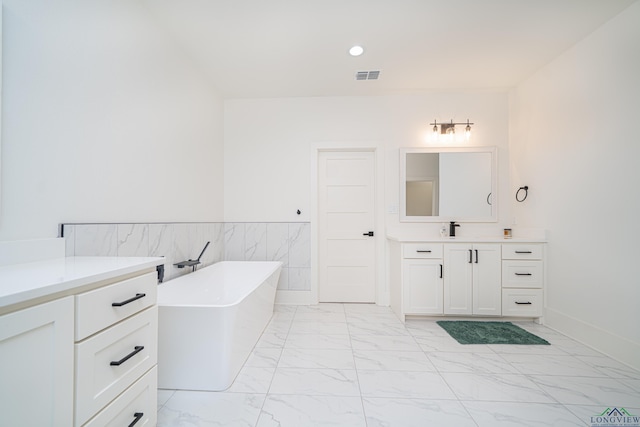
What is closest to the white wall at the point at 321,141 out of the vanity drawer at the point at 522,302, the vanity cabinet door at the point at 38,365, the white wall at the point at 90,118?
the vanity drawer at the point at 522,302

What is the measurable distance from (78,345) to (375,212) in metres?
2.94

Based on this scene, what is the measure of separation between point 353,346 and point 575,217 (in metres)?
2.29

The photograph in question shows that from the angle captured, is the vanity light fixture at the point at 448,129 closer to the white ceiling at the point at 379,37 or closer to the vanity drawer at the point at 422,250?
the white ceiling at the point at 379,37

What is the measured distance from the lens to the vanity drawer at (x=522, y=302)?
265 cm

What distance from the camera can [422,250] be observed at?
2711 mm

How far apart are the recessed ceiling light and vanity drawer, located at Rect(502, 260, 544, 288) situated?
2.51 meters

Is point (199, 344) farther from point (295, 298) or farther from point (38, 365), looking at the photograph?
point (295, 298)

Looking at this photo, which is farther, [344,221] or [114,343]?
[344,221]

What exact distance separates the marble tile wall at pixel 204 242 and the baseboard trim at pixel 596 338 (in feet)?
8.35

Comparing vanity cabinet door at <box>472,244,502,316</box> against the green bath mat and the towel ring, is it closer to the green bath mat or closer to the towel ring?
the green bath mat

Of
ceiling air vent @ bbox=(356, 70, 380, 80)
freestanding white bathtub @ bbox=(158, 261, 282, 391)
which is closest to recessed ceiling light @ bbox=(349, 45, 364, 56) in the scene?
ceiling air vent @ bbox=(356, 70, 380, 80)

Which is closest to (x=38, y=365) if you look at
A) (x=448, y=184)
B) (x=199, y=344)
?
(x=199, y=344)

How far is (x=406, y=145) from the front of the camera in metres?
3.27

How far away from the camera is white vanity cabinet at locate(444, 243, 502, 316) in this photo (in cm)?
268
